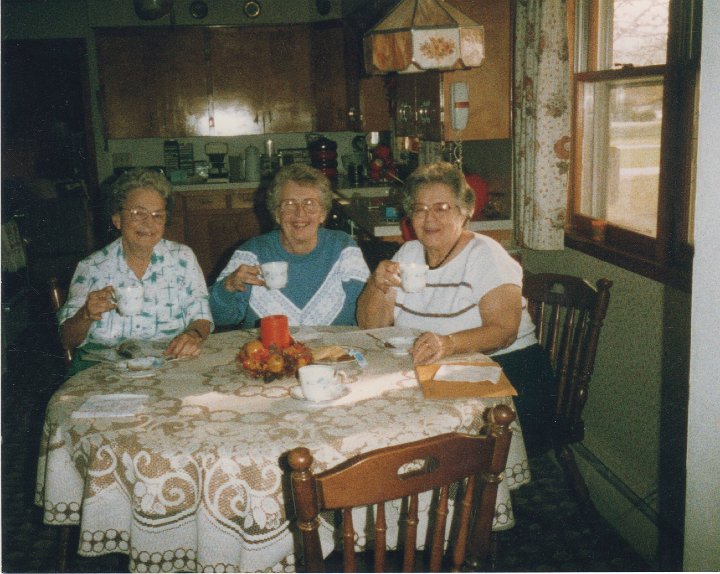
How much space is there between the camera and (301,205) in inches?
97.0

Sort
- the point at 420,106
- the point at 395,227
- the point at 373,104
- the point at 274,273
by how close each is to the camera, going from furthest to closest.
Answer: the point at 373,104 < the point at 420,106 < the point at 395,227 < the point at 274,273

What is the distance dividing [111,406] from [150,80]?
5.15 m

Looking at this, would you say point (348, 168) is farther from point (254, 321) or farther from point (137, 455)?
point (137, 455)

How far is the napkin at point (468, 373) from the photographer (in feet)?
5.54

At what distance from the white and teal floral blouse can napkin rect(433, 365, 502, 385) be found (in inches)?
38.3

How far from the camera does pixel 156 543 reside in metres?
1.35

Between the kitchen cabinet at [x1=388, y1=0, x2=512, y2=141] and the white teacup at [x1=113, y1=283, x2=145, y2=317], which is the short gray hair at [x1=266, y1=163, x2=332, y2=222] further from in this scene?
the kitchen cabinet at [x1=388, y1=0, x2=512, y2=141]

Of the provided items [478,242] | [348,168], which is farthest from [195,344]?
[348,168]

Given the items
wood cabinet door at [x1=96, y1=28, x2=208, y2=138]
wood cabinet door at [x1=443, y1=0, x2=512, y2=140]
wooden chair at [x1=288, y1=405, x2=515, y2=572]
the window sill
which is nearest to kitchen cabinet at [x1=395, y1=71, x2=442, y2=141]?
wood cabinet door at [x1=443, y1=0, x2=512, y2=140]

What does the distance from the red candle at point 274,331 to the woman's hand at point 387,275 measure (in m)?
0.41

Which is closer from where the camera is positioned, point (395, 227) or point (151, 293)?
point (151, 293)

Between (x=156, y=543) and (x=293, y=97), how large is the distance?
546 cm

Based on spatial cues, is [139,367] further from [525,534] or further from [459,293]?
[525,534]

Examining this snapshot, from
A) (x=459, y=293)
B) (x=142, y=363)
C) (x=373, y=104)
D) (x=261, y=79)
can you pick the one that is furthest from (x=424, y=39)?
(x=261, y=79)
